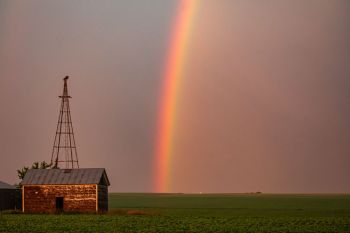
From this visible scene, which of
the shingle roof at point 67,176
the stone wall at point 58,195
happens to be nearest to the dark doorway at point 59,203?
the stone wall at point 58,195

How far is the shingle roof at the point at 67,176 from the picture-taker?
6856 cm

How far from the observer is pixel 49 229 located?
44062 mm

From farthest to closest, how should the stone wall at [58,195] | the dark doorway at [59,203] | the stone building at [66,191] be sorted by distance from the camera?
the dark doorway at [59,203] < the stone building at [66,191] < the stone wall at [58,195]

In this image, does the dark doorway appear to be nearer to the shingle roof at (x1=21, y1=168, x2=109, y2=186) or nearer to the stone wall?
the stone wall

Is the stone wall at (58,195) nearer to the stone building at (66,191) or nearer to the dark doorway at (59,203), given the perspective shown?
the stone building at (66,191)

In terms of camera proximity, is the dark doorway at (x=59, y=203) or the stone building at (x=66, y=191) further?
the dark doorway at (x=59, y=203)

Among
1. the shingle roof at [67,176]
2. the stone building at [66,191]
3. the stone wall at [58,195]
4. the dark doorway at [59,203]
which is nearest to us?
the stone wall at [58,195]

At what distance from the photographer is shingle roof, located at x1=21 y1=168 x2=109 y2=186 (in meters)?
68.6

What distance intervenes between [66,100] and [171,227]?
3564cm

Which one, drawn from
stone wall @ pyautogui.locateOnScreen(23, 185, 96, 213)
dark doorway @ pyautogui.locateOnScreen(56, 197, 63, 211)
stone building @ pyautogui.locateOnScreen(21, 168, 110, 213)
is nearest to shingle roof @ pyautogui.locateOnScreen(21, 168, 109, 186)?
stone building @ pyautogui.locateOnScreen(21, 168, 110, 213)

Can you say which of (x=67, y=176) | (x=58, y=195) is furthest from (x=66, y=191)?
(x=67, y=176)

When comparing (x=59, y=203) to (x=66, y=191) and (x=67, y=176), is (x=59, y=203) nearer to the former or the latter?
(x=66, y=191)

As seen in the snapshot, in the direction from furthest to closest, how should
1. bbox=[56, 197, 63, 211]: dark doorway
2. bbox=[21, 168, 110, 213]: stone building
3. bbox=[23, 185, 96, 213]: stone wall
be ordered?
bbox=[56, 197, 63, 211]: dark doorway
bbox=[21, 168, 110, 213]: stone building
bbox=[23, 185, 96, 213]: stone wall

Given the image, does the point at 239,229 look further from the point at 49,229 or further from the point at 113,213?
the point at 113,213
